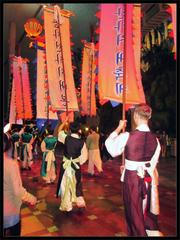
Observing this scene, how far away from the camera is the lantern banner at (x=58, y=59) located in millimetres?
5312

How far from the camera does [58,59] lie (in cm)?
544

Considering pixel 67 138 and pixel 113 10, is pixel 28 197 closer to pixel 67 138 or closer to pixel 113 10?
pixel 67 138

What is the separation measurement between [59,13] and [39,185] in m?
4.40

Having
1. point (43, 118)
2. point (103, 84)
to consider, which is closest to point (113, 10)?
point (103, 84)

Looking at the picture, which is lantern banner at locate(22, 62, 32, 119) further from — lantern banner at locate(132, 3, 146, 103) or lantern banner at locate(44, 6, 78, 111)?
lantern banner at locate(132, 3, 146, 103)

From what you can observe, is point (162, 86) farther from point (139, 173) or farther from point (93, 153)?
point (139, 173)

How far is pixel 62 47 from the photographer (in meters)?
5.50

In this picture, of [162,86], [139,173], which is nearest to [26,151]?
[139,173]

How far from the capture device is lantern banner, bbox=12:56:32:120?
905cm

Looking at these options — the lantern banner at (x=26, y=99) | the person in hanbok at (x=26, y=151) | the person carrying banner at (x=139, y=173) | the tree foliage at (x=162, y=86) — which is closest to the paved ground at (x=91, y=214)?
the person carrying banner at (x=139, y=173)

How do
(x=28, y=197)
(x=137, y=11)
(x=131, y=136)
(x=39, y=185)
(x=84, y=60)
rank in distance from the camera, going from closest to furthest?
(x=28, y=197), (x=131, y=136), (x=137, y=11), (x=39, y=185), (x=84, y=60)

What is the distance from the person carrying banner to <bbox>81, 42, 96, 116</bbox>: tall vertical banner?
5817 mm

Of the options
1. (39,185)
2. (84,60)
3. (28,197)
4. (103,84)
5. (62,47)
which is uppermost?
(84,60)

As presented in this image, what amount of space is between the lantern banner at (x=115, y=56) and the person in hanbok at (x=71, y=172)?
126 cm
